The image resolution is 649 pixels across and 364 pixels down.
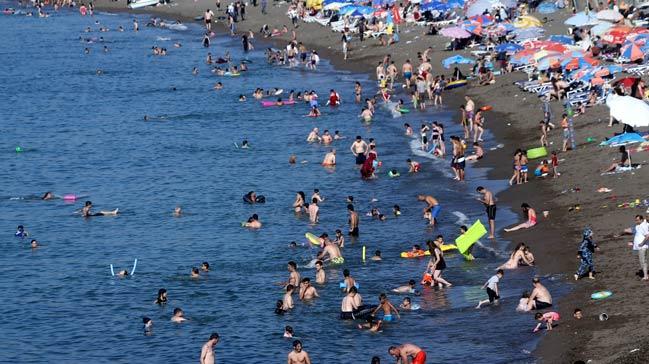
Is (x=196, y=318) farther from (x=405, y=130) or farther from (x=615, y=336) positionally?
(x=405, y=130)

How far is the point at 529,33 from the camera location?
197 ft

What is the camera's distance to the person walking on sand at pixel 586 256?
96.0ft

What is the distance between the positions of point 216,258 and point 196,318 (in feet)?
18.6

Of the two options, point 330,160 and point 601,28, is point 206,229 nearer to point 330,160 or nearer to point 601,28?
point 330,160

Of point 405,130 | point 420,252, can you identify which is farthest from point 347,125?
point 420,252

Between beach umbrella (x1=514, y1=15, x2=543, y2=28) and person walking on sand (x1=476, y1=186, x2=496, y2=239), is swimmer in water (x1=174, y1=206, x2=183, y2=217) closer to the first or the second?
person walking on sand (x1=476, y1=186, x2=496, y2=239)

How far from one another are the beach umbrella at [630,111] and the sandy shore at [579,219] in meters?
1.47

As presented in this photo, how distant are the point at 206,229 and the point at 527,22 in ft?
90.5

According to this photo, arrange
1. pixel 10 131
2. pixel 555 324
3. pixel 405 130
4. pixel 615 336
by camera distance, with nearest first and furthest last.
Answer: pixel 615 336 → pixel 555 324 → pixel 405 130 → pixel 10 131

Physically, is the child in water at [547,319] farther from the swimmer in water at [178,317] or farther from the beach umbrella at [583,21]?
the beach umbrella at [583,21]

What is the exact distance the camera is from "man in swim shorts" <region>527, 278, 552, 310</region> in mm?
28484

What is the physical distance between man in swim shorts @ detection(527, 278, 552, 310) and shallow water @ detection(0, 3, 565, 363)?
0.45 metres

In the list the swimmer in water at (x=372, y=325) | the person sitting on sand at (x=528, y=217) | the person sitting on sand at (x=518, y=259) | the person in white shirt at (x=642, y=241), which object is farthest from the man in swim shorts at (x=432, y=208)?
the person in white shirt at (x=642, y=241)

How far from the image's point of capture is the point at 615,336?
2525cm
